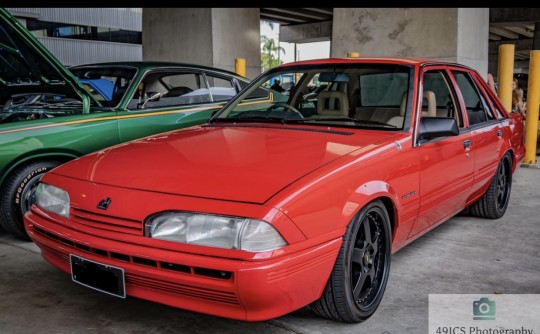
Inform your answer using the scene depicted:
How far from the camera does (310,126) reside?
329 centimetres

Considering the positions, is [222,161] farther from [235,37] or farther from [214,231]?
[235,37]

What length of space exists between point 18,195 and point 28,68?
1077 millimetres

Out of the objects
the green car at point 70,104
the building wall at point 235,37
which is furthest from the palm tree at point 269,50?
the green car at point 70,104

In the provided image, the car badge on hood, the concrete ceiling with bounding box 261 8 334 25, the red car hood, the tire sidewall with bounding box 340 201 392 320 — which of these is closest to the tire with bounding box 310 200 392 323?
the tire sidewall with bounding box 340 201 392 320

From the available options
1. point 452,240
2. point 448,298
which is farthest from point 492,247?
point 448,298

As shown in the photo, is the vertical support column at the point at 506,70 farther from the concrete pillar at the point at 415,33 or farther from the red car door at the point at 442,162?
the red car door at the point at 442,162

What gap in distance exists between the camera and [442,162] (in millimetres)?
3357

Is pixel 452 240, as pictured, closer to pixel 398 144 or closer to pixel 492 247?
pixel 492 247

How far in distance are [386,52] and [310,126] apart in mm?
6870

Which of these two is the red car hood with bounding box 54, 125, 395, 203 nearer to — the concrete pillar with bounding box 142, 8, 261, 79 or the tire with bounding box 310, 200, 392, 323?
the tire with bounding box 310, 200, 392, 323

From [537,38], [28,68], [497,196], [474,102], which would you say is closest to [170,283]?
[28,68]

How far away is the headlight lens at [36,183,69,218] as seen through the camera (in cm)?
257

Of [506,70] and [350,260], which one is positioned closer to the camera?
[350,260]

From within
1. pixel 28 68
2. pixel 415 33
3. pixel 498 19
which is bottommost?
pixel 28 68
